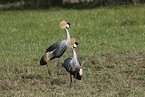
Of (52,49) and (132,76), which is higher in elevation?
(52,49)

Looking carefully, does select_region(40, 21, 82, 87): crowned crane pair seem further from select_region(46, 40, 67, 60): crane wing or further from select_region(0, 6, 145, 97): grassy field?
select_region(0, 6, 145, 97): grassy field

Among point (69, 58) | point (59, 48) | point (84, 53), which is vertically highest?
point (59, 48)

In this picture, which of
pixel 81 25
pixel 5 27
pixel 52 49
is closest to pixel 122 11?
pixel 81 25

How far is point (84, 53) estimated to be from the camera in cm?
1123

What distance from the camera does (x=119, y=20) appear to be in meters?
17.3

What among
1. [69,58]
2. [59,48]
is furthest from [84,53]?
[69,58]

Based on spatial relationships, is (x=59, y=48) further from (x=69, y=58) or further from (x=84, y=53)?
(x=84, y=53)

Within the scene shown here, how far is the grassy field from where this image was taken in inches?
296

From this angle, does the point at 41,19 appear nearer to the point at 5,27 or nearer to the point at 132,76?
the point at 5,27

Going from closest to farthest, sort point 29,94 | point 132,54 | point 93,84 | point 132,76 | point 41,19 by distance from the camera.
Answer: point 29,94, point 93,84, point 132,76, point 132,54, point 41,19

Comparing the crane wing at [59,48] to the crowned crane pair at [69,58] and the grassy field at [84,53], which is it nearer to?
the crowned crane pair at [69,58]

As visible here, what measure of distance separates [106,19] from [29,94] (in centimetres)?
1135

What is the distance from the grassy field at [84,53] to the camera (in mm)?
7520

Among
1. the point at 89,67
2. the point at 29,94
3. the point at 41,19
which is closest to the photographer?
the point at 29,94
